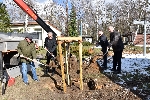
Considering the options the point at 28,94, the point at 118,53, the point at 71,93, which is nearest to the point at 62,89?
the point at 71,93

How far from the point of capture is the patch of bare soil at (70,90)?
8.57 m

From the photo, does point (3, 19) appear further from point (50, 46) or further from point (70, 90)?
point (70, 90)

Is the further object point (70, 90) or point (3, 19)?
point (3, 19)

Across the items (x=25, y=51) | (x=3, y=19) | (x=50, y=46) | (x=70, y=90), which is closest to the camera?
(x=70, y=90)

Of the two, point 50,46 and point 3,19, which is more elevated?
point 3,19

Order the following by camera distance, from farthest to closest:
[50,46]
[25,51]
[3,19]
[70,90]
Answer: [3,19] < [50,46] < [25,51] < [70,90]

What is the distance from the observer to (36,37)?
1562 cm

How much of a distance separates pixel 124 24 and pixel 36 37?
4271 cm

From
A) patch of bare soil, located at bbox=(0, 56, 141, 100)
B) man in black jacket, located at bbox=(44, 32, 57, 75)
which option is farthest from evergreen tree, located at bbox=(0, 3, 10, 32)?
patch of bare soil, located at bbox=(0, 56, 141, 100)

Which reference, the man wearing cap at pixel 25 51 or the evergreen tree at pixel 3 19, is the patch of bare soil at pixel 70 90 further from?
the evergreen tree at pixel 3 19

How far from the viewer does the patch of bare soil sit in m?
8.57

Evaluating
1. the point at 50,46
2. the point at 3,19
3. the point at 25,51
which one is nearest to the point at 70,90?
the point at 25,51

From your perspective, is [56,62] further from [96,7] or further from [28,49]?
[96,7]

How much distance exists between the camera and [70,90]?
9.16 meters
